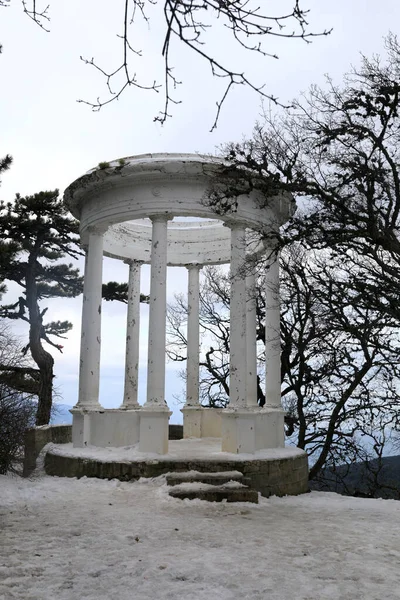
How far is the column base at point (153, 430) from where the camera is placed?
41.5 ft

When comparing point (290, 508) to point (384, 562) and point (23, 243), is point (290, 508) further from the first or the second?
point (23, 243)

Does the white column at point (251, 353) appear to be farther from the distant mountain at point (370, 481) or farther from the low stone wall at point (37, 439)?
the low stone wall at point (37, 439)

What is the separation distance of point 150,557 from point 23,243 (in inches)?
699

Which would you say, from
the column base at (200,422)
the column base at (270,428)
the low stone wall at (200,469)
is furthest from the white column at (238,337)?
the column base at (200,422)

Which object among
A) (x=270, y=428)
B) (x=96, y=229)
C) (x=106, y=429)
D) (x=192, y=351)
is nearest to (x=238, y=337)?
(x=270, y=428)

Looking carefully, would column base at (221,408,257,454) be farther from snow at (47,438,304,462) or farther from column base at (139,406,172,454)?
column base at (139,406,172,454)

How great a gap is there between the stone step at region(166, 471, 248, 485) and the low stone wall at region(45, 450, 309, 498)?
1.14 feet

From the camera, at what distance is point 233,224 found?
14.1 m

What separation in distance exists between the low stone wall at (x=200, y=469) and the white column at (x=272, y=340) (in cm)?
231

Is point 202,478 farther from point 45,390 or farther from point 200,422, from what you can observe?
point 45,390

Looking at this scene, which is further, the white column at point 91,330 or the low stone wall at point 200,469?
the white column at point 91,330

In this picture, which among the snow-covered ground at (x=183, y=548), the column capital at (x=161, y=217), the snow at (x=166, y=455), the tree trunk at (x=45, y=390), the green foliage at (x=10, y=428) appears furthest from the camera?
the tree trunk at (x=45, y=390)

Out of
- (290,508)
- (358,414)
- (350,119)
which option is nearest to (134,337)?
(358,414)

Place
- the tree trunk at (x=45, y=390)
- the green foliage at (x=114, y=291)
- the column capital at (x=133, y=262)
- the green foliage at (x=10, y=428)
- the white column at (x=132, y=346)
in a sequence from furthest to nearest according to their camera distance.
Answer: the green foliage at (x=114, y=291) → the tree trunk at (x=45, y=390) → the column capital at (x=133, y=262) → the white column at (x=132, y=346) → the green foliage at (x=10, y=428)
